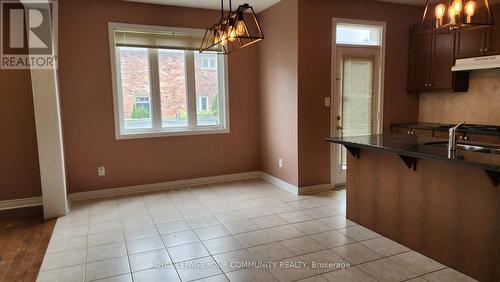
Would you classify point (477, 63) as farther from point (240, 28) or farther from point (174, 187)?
point (174, 187)

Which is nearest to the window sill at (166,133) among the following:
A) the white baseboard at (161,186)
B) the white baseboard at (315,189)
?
the white baseboard at (161,186)

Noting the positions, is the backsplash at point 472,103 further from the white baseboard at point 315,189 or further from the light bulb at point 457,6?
the light bulb at point 457,6

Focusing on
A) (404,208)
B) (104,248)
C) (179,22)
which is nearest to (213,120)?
(179,22)

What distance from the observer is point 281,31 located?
4.70 meters

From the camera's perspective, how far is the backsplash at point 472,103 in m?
4.27

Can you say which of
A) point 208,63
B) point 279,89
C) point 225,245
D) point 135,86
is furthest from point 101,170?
point 279,89

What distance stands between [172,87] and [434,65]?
3.65m

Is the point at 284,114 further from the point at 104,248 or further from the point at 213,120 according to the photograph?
the point at 104,248

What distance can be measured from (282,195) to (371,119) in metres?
1.72

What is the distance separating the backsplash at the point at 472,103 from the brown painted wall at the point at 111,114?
264cm

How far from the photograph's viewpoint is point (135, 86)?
15.7 ft

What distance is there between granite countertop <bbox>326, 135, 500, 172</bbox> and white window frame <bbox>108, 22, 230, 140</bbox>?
7.66 feet

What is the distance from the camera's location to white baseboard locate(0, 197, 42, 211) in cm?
415

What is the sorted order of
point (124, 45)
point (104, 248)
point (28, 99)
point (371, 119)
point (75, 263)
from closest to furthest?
point (75, 263) → point (104, 248) → point (28, 99) → point (124, 45) → point (371, 119)
